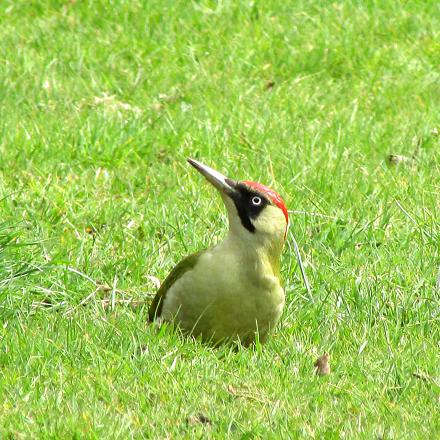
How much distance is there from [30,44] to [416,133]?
2865 millimetres

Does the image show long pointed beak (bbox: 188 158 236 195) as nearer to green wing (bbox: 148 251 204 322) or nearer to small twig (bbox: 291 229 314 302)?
green wing (bbox: 148 251 204 322)

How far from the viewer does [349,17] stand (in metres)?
9.62

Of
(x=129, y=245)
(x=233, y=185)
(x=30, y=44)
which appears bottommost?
(x=30, y=44)

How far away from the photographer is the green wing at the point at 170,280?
5.39m

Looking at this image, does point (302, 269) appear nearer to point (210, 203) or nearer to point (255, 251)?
point (255, 251)

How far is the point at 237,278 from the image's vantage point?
206 inches

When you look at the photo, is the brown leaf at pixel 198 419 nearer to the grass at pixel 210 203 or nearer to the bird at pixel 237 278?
the grass at pixel 210 203

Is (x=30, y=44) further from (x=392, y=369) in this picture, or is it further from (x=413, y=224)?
(x=392, y=369)

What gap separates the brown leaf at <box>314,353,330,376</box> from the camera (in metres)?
5.20

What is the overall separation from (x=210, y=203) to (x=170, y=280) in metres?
1.47

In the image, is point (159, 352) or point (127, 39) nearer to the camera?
point (159, 352)

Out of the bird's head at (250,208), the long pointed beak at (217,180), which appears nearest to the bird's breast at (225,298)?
the bird's head at (250,208)

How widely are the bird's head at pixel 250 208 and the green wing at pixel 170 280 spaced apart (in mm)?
223

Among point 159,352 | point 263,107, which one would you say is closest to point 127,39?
point 263,107
